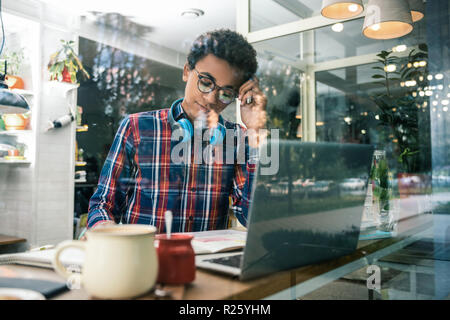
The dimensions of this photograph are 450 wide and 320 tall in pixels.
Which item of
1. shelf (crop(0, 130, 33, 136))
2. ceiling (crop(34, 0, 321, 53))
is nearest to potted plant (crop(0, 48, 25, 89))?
shelf (crop(0, 130, 33, 136))

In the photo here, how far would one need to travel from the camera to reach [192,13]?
3.38 meters

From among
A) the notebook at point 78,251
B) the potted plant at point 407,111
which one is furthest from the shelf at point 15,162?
the potted plant at point 407,111

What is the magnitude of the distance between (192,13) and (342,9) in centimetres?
198

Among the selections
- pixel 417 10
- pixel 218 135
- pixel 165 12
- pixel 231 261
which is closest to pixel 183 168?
pixel 218 135

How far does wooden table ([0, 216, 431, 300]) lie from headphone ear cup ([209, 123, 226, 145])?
2.20 ft

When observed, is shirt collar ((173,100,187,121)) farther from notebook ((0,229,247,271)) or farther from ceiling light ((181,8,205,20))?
ceiling light ((181,8,205,20))

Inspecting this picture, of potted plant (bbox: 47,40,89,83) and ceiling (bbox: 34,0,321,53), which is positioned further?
ceiling (bbox: 34,0,321,53)

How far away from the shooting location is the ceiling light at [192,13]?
11.0 feet

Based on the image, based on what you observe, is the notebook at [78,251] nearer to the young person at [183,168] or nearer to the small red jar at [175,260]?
the small red jar at [175,260]

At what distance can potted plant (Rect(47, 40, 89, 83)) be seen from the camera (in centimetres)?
308

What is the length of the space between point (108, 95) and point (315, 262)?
388cm

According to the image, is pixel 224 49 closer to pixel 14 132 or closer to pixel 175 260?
pixel 175 260

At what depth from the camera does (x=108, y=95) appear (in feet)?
13.1

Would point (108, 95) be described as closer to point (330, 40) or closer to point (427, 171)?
point (330, 40)
